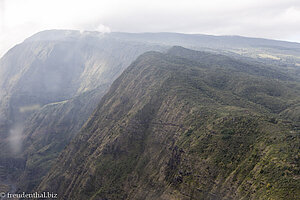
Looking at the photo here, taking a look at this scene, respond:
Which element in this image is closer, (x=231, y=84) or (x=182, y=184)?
(x=182, y=184)

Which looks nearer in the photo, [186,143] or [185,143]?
[186,143]

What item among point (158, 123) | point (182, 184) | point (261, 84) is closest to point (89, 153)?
point (158, 123)

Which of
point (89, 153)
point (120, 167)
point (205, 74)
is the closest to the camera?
point (120, 167)

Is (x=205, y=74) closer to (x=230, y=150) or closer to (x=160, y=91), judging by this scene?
(x=160, y=91)

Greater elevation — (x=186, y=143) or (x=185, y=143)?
(x=186, y=143)

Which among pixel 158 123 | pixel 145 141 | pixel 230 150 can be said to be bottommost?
pixel 145 141

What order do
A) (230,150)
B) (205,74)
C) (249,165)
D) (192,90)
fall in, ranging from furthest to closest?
(205,74) < (192,90) < (230,150) < (249,165)

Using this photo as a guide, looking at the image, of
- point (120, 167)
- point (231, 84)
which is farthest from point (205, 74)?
point (120, 167)

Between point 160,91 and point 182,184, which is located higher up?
point 160,91
